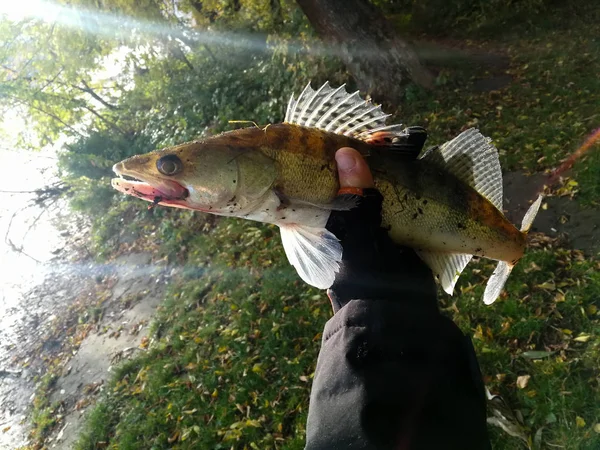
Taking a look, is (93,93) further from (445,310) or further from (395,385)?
(395,385)

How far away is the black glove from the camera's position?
2350 mm

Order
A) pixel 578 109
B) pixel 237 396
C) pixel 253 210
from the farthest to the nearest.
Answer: pixel 578 109, pixel 237 396, pixel 253 210

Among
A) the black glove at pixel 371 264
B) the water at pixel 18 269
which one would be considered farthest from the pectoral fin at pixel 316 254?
the water at pixel 18 269

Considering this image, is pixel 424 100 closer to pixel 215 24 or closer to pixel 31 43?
pixel 215 24

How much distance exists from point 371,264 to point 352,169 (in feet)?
1.81

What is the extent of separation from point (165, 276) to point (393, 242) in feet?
23.8

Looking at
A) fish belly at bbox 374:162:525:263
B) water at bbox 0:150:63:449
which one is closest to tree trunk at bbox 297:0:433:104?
fish belly at bbox 374:162:525:263

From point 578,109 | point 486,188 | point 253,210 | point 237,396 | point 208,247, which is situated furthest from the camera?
point 208,247

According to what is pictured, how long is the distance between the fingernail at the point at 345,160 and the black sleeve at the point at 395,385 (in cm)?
73

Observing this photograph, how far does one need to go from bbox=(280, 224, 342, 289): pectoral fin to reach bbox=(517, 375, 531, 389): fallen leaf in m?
2.38

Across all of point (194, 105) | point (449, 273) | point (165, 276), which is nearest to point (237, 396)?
point (449, 273)

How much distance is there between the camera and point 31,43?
11961 millimetres

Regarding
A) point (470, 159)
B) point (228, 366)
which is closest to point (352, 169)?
point (470, 159)

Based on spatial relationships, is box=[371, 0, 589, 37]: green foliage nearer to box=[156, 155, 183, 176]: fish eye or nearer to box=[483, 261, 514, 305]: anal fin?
box=[483, 261, 514, 305]: anal fin
